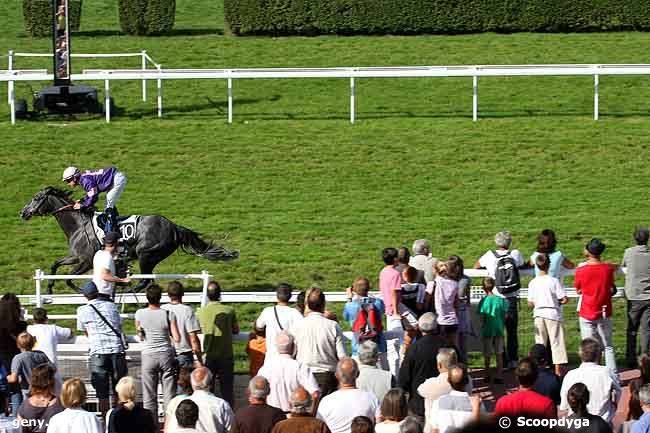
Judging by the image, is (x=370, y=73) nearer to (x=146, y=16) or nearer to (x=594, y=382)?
(x=146, y=16)

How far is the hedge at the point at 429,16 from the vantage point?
24781 millimetres

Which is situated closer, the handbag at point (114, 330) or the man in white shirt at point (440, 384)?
the man in white shirt at point (440, 384)

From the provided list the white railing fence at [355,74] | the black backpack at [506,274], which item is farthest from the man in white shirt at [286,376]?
the white railing fence at [355,74]

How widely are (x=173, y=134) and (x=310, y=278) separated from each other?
17.3 feet

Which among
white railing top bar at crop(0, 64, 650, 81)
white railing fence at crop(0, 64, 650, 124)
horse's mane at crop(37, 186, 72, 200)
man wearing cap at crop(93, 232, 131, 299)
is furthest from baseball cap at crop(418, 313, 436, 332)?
white railing top bar at crop(0, 64, 650, 81)

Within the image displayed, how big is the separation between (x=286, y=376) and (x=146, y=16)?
18.8m

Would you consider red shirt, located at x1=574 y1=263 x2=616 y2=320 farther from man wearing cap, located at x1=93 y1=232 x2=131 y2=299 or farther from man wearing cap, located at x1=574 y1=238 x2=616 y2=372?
man wearing cap, located at x1=93 y1=232 x2=131 y2=299

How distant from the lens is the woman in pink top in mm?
9188

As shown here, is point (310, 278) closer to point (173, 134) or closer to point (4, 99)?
point (173, 134)

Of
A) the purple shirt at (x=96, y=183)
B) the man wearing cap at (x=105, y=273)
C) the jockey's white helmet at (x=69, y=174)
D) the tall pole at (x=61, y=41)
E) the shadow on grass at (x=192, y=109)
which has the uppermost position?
the tall pole at (x=61, y=41)

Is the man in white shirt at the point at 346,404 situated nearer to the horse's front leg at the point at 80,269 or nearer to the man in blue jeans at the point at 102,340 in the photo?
the man in blue jeans at the point at 102,340

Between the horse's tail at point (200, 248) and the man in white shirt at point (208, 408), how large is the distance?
5121mm

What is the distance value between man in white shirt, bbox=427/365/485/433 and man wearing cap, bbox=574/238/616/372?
2849 mm

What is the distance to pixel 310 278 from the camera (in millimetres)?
12758
